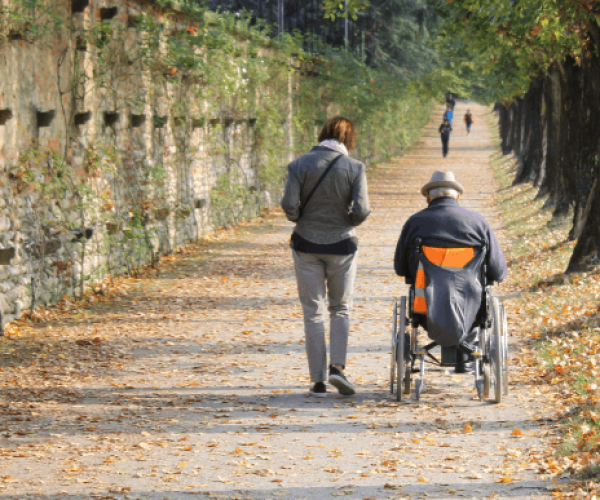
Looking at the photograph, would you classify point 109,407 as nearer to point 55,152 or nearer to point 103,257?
point 55,152

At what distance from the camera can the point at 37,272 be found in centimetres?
1041

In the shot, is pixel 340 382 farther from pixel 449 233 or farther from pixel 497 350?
pixel 449 233

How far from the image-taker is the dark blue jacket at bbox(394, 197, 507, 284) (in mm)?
6719

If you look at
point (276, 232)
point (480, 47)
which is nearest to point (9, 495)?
point (480, 47)

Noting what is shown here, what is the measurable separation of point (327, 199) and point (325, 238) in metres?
0.28

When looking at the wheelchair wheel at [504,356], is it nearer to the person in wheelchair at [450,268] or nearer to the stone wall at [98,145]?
the person in wheelchair at [450,268]

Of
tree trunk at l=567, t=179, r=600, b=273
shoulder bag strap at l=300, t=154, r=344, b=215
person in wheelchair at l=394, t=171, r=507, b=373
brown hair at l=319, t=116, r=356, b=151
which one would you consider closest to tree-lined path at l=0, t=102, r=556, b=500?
person in wheelchair at l=394, t=171, r=507, b=373

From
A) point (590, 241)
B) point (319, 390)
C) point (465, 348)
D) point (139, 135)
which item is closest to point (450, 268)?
point (465, 348)

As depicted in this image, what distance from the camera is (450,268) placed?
22.0 feet

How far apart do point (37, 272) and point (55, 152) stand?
Answer: 4.56 ft

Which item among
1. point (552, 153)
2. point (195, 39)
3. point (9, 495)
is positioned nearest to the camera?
point (9, 495)

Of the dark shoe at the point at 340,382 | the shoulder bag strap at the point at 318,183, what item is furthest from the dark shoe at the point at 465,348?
the shoulder bag strap at the point at 318,183

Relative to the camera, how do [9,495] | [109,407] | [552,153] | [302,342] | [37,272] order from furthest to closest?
[552,153]
[37,272]
[302,342]
[109,407]
[9,495]

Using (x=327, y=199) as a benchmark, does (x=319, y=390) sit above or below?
below
